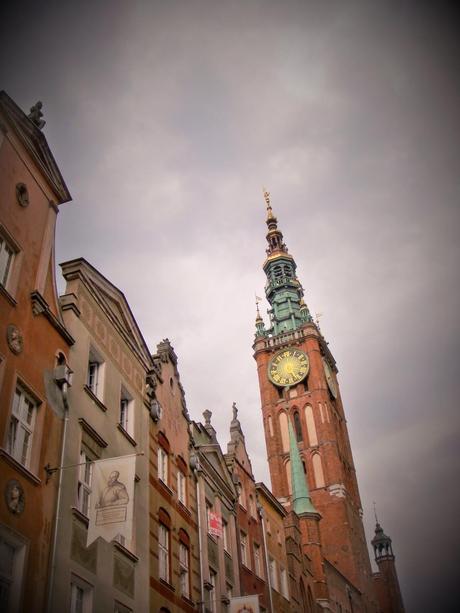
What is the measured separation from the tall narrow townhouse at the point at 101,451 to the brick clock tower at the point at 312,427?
129 feet

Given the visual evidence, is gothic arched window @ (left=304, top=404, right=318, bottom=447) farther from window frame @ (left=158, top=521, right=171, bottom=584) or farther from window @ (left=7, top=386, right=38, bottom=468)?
window @ (left=7, top=386, right=38, bottom=468)

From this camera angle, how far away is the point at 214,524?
26.1 metres

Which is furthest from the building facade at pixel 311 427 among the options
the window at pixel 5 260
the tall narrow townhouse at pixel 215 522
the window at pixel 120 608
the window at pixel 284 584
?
the window at pixel 5 260

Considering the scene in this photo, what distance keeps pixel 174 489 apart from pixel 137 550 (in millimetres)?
4397

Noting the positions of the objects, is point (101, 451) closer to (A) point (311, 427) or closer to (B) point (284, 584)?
(B) point (284, 584)

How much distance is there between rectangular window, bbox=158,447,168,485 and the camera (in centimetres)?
2283

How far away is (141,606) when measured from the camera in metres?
18.3

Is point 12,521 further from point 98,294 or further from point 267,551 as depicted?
point 267,551

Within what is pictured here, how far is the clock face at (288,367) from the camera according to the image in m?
74.9

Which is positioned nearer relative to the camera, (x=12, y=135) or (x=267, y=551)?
(x=12, y=135)

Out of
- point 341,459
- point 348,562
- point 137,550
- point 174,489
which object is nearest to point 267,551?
point 174,489

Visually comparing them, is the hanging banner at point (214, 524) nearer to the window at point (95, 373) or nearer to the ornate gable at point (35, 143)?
the window at point (95, 373)

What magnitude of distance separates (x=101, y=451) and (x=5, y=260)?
5.74m

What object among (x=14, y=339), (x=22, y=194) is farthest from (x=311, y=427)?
(x=14, y=339)
